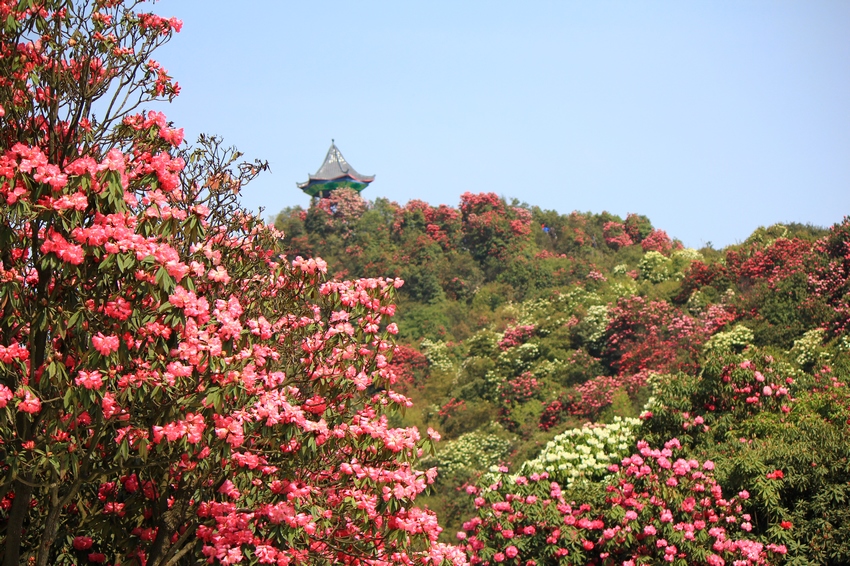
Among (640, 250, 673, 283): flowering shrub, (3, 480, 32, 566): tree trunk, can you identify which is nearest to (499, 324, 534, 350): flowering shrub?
(640, 250, 673, 283): flowering shrub

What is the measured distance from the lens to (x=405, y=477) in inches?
A: 280

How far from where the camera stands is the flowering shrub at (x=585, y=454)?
13891 mm

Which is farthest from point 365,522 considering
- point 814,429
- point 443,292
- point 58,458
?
point 443,292

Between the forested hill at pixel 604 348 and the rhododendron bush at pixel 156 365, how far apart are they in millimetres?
5687

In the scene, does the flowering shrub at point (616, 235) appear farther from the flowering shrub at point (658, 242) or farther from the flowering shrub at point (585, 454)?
the flowering shrub at point (585, 454)

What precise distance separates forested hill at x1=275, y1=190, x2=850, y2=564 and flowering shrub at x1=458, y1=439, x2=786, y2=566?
0.30 ft

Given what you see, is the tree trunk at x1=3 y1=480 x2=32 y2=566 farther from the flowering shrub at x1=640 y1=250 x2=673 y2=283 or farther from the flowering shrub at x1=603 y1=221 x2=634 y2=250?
the flowering shrub at x1=603 y1=221 x2=634 y2=250

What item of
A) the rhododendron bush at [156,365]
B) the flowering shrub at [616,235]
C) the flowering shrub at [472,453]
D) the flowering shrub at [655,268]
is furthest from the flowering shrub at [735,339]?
the flowering shrub at [616,235]

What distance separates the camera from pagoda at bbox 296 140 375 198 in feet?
188

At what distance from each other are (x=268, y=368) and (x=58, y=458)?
1810mm

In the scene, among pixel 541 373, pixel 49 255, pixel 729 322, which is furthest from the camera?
pixel 541 373

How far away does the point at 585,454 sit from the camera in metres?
14.4

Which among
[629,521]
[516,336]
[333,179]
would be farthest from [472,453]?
[333,179]

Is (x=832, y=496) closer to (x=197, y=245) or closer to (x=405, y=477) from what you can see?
(x=405, y=477)
